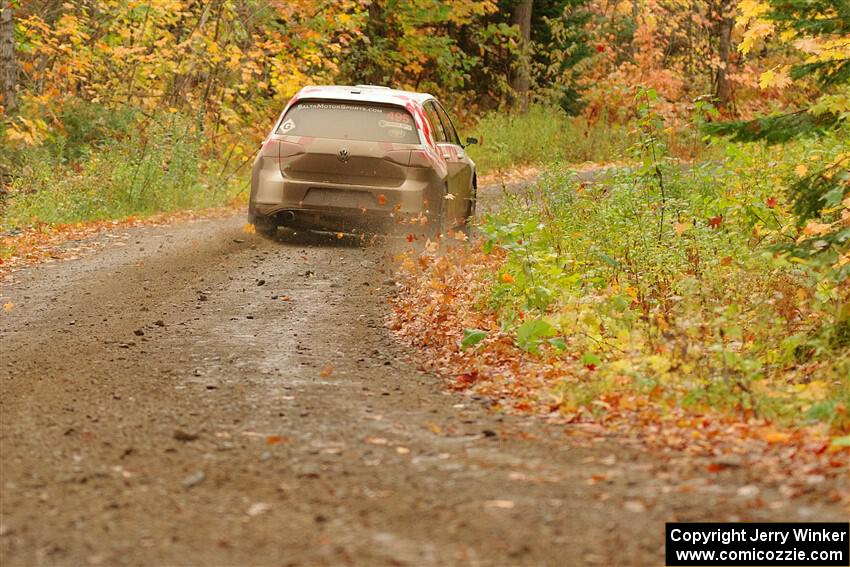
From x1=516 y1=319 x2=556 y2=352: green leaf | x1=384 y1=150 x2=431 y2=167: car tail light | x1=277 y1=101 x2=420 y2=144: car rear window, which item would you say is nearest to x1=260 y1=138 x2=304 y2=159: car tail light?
x1=277 y1=101 x2=420 y2=144: car rear window

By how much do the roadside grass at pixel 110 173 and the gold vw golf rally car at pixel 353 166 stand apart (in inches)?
164

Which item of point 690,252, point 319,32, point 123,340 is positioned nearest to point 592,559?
point 123,340

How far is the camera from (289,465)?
210 inches

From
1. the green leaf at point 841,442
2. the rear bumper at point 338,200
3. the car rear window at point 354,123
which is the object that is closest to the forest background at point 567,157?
the green leaf at point 841,442

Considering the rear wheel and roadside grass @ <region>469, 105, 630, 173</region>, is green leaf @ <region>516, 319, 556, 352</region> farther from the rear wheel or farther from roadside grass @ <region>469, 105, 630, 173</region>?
roadside grass @ <region>469, 105, 630, 173</region>

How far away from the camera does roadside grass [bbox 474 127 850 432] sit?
6609 mm

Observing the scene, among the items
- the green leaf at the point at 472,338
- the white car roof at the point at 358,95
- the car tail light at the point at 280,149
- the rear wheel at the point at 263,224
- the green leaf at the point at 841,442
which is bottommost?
the green leaf at the point at 472,338

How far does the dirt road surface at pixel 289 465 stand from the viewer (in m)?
4.32

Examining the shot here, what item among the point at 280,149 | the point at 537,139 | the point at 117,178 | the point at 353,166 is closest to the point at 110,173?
the point at 117,178

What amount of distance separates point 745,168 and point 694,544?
10.3 m

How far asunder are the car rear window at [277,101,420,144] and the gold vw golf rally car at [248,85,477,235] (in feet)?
0.04

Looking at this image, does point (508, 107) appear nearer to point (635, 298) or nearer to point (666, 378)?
point (635, 298)

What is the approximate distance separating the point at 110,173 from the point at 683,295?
1146cm

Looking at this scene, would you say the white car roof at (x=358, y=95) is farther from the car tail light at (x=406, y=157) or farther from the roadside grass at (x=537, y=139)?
the roadside grass at (x=537, y=139)
